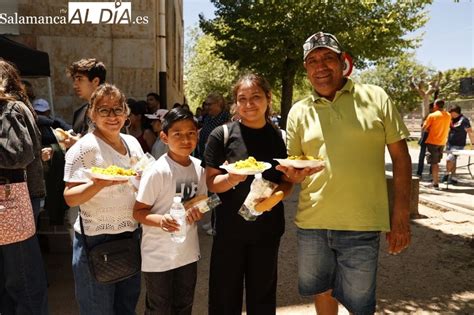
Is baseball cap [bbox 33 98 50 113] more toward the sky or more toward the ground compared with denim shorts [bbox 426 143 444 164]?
more toward the sky

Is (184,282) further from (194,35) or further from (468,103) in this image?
(194,35)

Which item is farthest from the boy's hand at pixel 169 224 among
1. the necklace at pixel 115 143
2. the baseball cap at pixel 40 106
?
the baseball cap at pixel 40 106

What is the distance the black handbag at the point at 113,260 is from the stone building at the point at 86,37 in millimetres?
6893

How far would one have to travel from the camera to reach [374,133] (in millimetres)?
2467

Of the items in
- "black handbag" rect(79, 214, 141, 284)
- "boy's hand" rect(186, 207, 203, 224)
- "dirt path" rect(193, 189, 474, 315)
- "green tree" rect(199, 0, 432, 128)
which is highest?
"green tree" rect(199, 0, 432, 128)

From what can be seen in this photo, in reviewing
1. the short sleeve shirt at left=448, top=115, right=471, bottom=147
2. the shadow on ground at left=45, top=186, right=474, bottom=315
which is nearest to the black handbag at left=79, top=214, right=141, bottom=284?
the shadow on ground at left=45, top=186, right=474, bottom=315

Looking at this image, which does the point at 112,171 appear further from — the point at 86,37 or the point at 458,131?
the point at 458,131

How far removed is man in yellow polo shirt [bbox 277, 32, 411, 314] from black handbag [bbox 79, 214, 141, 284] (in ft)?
3.66

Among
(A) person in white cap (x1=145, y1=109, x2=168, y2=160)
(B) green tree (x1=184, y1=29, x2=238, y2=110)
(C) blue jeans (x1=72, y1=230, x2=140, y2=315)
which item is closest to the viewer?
(C) blue jeans (x1=72, y1=230, x2=140, y2=315)

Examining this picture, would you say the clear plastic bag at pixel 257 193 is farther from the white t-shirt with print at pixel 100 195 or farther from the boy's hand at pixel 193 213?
the white t-shirt with print at pixel 100 195

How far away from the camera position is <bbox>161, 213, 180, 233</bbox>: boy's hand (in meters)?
2.36

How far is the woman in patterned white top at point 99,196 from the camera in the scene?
7.80 feet

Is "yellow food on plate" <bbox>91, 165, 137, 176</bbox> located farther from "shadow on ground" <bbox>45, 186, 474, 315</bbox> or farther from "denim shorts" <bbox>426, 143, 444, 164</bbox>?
"denim shorts" <bbox>426, 143, 444, 164</bbox>

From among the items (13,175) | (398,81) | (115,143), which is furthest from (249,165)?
(398,81)
